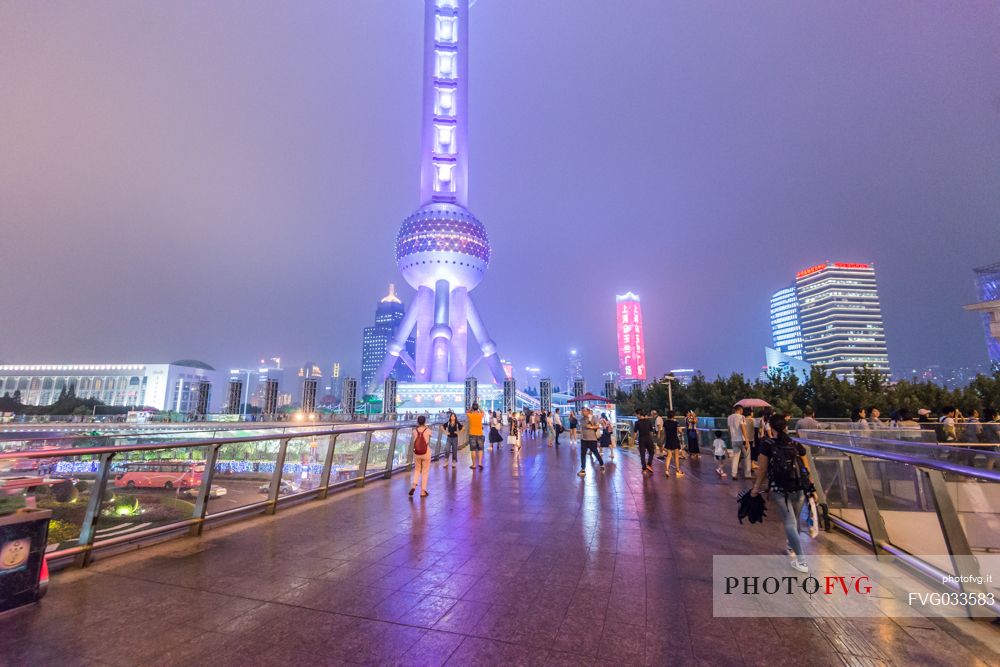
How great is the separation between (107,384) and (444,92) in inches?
4346

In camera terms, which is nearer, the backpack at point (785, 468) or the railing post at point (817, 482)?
the backpack at point (785, 468)

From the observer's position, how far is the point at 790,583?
14.3 feet

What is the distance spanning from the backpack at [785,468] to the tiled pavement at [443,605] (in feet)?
3.43

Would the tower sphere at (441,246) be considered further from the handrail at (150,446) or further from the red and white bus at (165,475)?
the red and white bus at (165,475)

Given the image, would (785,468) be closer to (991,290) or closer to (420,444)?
(420,444)

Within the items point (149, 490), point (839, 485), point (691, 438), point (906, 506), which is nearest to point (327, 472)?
point (149, 490)

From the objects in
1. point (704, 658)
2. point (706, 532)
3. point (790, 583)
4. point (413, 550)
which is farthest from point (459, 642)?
point (706, 532)

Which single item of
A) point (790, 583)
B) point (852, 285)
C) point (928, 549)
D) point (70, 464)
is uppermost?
point (852, 285)

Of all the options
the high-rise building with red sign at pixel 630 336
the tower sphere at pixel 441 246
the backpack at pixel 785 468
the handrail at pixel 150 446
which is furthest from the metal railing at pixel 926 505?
the high-rise building with red sign at pixel 630 336

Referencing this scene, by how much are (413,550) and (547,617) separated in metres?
2.18

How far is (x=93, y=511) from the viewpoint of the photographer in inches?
195

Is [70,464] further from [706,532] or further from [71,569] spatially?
[706,532]

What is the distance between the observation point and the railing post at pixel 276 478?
7.19m

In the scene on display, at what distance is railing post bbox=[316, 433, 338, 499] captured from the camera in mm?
8430
